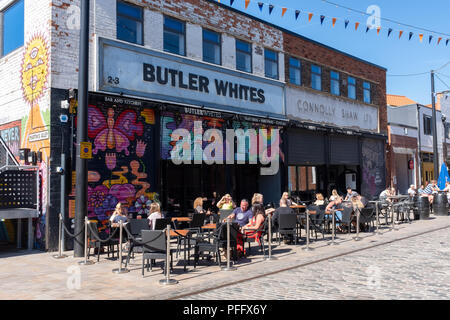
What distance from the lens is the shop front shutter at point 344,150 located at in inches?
872

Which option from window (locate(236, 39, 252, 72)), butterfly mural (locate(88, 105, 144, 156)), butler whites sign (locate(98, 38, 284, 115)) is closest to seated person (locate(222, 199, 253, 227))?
butterfly mural (locate(88, 105, 144, 156))

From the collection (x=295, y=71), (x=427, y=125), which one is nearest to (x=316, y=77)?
(x=295, y=71)

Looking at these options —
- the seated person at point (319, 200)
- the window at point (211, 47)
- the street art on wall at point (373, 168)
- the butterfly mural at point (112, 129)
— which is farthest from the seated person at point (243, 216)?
the street art on wall at point (373, 168)

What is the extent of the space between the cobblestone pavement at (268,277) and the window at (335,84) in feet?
42.4

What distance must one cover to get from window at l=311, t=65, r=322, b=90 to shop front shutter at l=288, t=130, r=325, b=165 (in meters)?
2.44

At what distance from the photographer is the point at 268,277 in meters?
7.82

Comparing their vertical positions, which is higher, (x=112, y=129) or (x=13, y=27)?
(x=13, y=27)

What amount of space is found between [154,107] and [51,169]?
12.6ft

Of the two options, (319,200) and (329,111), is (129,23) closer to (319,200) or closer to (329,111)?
(319,200)

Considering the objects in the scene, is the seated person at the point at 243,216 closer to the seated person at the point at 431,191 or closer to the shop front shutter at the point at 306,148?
the shop front shutter at the point at 306,148

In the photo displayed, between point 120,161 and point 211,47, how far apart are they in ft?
20.3

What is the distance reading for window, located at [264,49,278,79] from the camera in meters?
18.5

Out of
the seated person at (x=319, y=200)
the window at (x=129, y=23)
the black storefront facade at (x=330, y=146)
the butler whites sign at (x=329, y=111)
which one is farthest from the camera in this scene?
the butler whites sign at (x=329, y=111)
